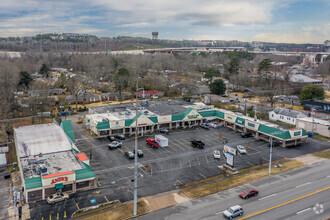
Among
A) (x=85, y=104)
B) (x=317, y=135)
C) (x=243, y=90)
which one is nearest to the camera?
(x=317, y=135)

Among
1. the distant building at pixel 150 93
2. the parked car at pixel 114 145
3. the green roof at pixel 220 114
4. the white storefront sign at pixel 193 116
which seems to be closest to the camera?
the parked car at pixel 114 145

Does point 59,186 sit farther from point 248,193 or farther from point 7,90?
point 7,90

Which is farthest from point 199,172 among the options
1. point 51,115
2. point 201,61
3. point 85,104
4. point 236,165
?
point 201,61

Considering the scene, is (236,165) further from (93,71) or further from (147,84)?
(93,71)

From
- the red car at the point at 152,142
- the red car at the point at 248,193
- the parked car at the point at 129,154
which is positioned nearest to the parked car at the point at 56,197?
the parked car at the point at 129,154

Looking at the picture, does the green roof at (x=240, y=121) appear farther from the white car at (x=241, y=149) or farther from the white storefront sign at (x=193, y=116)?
the white car at (x=241, y=149)

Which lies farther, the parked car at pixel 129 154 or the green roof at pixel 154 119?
the green roof at pixel 154 119

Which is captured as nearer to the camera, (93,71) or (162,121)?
(162,121)
